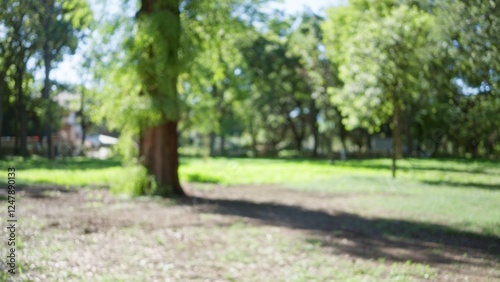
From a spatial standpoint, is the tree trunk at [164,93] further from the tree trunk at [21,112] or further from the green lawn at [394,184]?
the tree trunk at [21,112]

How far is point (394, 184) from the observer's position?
15797mm

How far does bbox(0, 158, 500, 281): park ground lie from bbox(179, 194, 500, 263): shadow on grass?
0.07 feet

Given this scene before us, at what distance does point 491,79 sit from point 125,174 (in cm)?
823

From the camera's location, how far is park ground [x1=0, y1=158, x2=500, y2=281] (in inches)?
206

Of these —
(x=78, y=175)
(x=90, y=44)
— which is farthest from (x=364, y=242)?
(x=78, y=175)

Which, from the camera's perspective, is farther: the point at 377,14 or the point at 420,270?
the point at 377,14

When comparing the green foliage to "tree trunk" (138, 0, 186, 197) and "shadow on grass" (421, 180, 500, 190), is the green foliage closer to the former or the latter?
"tree trunk" (138, 0, 186, 197)

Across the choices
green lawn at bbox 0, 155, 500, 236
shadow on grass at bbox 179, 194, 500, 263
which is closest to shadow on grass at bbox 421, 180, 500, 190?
green lawn at bbox 0, 155, 500, 236

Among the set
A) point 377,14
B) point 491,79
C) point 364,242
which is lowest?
point 364,242

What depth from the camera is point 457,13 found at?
594 cm

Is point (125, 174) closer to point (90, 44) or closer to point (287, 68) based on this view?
point (90, 44)

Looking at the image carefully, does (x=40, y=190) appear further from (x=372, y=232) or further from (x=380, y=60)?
(x=380, y=60)

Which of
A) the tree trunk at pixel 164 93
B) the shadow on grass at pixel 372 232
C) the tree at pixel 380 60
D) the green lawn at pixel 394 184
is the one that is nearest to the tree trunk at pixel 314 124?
the green lawn at pixel 394 184

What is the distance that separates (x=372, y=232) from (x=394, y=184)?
8.14 m
